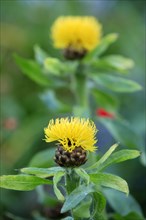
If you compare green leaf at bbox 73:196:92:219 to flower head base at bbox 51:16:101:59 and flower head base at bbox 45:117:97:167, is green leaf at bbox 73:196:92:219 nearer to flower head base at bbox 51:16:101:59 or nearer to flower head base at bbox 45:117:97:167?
flower head base at bbox 45:117:97:167

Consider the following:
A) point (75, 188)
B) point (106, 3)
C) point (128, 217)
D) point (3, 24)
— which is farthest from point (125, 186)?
point (106, 3)

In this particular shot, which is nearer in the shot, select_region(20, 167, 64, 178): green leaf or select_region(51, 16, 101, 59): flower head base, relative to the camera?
select_region(20, 167, 64, 178): green leaf

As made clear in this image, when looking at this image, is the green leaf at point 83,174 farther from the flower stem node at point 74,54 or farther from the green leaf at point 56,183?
the flower stem node at point 74,54

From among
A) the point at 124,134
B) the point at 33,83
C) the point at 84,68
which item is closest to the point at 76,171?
the point at 124,134

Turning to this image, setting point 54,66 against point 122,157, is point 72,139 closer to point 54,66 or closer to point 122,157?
point 122,157

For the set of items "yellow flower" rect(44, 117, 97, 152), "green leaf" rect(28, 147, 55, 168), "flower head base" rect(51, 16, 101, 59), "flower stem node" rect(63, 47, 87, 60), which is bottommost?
"yellow flower" rect(44, 117, 97, 152)

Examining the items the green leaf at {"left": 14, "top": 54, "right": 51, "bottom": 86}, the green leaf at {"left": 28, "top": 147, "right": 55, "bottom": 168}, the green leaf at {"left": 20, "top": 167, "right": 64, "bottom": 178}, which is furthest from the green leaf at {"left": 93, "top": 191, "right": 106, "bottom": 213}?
the green leaf at {"left": 14, "top": 54, "right": 51, "bottom": 86}
